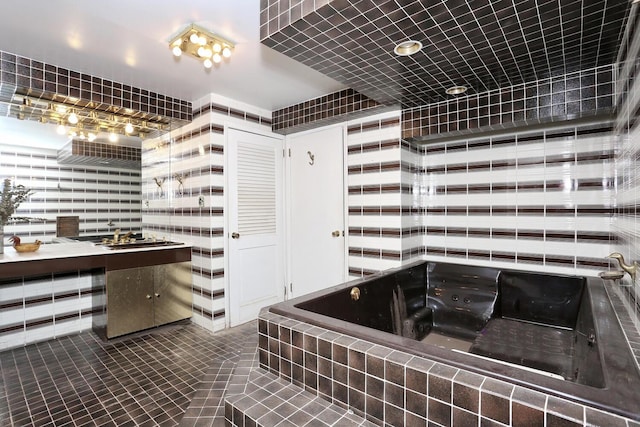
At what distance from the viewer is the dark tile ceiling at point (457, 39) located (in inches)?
51.7

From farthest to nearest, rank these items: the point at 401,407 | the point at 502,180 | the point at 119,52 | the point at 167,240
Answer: the point at 167,240 < the point at 502,180 < the point at 119,52 < the point at 401,407

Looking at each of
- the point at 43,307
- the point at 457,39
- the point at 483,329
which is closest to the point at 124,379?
the point at 43,307

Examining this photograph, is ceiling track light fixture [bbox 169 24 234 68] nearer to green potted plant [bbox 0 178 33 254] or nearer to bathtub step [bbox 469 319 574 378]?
green potted plant [bbox 0 178 33 254]

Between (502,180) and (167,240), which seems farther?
(167,240)

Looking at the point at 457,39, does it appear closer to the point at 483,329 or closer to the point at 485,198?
the point at 485,198

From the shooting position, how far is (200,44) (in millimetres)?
1896

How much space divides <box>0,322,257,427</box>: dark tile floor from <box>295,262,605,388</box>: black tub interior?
0.85 meters

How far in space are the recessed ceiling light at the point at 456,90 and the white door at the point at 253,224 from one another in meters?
1.83

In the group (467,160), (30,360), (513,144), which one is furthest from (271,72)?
(30,360)

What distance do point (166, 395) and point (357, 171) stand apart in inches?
86.1

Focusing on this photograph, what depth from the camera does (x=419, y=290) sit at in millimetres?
2600

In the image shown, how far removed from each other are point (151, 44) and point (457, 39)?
6.03ft

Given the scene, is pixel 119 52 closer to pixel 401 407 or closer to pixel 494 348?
pixel 401 407

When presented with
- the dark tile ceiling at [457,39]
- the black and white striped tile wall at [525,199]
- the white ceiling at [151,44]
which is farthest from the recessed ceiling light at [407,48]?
the black and white striped tile wall at [525,199]
